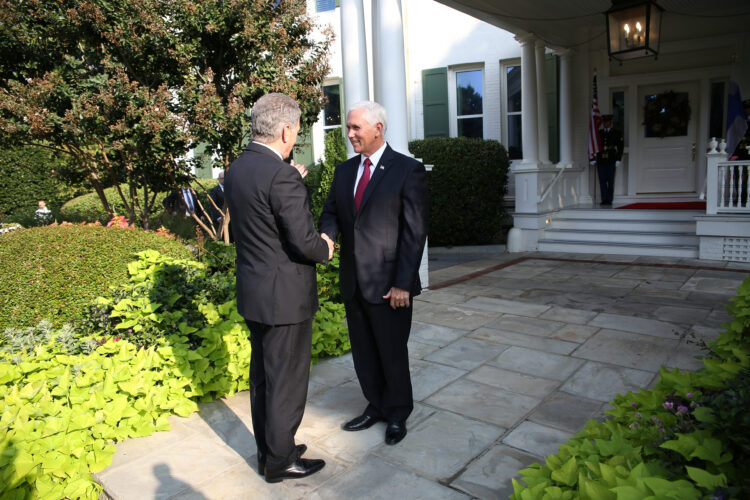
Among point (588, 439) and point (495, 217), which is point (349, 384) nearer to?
point (588, 439)

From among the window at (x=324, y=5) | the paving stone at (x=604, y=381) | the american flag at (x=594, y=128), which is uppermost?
the window at (x=324, y=5)

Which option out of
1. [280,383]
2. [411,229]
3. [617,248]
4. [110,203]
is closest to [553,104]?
[617,248]

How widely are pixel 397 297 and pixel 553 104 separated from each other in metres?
8.94

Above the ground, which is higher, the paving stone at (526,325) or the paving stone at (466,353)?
the paving stone at (466,353)

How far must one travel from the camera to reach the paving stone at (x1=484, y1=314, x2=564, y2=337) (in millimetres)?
4539

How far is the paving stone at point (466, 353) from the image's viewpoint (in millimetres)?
3865

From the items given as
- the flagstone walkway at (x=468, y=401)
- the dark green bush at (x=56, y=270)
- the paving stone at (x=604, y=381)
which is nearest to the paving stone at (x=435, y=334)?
the flagstone walkway at (x=468, y=401)

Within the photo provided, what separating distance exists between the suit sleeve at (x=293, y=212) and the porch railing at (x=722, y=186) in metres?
7.17

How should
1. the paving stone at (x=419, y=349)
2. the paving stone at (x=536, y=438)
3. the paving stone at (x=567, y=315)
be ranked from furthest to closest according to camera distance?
the paving stone at (x=567, y=315) → the paving stone at (x=419, y=349) → the paving stone at (x=536, y=438)

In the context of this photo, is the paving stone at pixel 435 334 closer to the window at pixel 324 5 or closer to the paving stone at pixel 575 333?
the paving stone at pixel 575 333

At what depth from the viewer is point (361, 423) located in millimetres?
2918

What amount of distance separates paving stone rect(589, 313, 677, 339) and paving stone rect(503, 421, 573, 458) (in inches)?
79.7

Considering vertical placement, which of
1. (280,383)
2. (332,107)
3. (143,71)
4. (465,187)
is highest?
(332,107)

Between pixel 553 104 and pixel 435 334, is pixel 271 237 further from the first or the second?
Result: pixel 553 104
